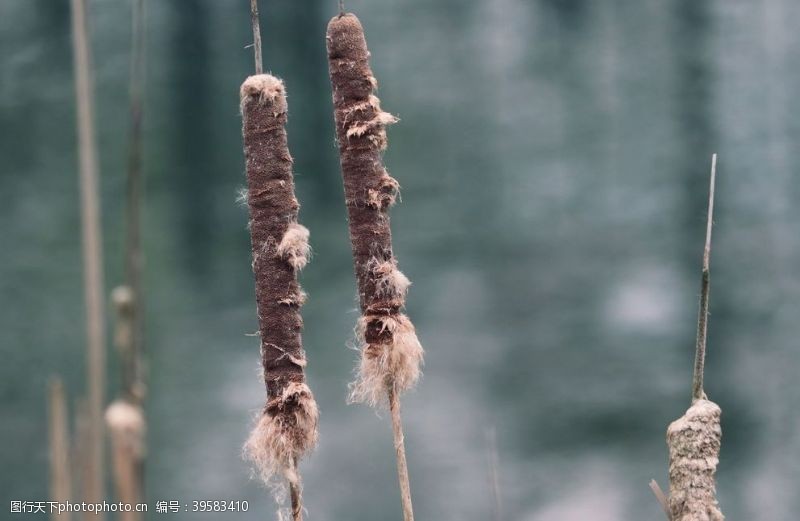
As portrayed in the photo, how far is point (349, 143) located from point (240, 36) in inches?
76.6

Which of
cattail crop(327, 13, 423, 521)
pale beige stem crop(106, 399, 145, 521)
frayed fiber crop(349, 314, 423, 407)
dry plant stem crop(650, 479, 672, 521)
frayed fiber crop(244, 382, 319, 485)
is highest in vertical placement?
cattail crop(327, 13, 423, 521)

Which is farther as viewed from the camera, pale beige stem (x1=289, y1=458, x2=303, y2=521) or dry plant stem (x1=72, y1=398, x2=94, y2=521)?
pale beige stem (x1=289, y1=458, x2=303, y2=521)

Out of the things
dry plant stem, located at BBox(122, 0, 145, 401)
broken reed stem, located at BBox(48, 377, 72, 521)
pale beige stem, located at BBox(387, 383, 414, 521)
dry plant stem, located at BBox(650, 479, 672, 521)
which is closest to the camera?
dry plant stem, located at BBox(122, 0, 145, 401)

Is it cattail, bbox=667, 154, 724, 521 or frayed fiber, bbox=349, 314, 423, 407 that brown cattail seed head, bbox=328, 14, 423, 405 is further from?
cattail, bbox=667, 154, 724, 521

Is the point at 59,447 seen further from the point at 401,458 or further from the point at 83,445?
the point at 401,458

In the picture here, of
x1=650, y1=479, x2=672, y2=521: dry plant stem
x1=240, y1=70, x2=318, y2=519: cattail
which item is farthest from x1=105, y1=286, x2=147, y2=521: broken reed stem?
x1=240, y1=70, x2=318, y2=519: cattail

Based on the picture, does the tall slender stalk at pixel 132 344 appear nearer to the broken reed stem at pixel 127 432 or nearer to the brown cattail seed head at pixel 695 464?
the broken reed stem at pixel 127 432

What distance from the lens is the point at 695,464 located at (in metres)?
1.91

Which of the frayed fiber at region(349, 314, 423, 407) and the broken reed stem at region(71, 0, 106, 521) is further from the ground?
the frayed fiber at region(349, 314, 423, 407)

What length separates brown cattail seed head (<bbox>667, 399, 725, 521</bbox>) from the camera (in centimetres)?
188

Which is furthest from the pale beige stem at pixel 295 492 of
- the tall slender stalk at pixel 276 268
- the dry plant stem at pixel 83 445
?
the dry plant stem at pixel 83 445

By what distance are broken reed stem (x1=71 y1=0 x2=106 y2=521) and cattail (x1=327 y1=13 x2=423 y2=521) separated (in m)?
1.38

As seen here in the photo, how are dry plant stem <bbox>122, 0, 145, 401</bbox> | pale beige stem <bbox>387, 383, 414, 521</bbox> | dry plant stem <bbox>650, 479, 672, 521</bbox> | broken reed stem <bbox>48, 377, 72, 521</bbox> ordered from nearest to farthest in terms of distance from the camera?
dry plant stem <bbox>122, 0, 145, 401</bbox> → broken reed stem <bbox>48, 377, 72, 521</bbox> → dry plant stem <bbox>650, 479, 672, 521</bbox> → pale beige stem <bbox>387, 383, 414, 521</bbox>

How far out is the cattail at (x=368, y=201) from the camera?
2291 mm
